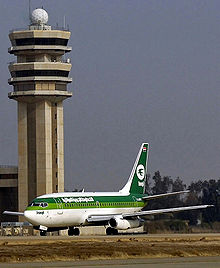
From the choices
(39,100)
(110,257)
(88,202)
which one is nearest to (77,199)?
(88,202)

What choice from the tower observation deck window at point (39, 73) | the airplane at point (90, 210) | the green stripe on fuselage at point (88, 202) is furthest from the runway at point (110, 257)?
the tower observation deck window at point (39, 73)

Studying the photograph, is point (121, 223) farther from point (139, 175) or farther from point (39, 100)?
point (39, 100)

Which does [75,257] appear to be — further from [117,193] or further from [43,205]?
[117,193]

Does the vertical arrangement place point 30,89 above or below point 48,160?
above

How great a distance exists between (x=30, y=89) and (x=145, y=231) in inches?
1953

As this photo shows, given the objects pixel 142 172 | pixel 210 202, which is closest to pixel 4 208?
pixel 210 202

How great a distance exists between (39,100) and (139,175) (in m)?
54.1

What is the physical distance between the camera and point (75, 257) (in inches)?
1842

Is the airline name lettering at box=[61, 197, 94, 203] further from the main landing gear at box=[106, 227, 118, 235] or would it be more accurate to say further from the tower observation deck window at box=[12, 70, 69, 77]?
the tower observation deck window at box=[12, 70, 69, 77]

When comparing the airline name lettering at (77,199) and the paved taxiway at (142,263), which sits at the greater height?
the airline name lettering at (77,199)

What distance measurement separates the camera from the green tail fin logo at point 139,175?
102 meters

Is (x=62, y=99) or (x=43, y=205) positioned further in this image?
(x=62, y=99)

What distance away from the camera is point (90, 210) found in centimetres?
9269

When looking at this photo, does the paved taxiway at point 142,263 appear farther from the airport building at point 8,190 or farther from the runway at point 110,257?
the airport building at point 8,190
